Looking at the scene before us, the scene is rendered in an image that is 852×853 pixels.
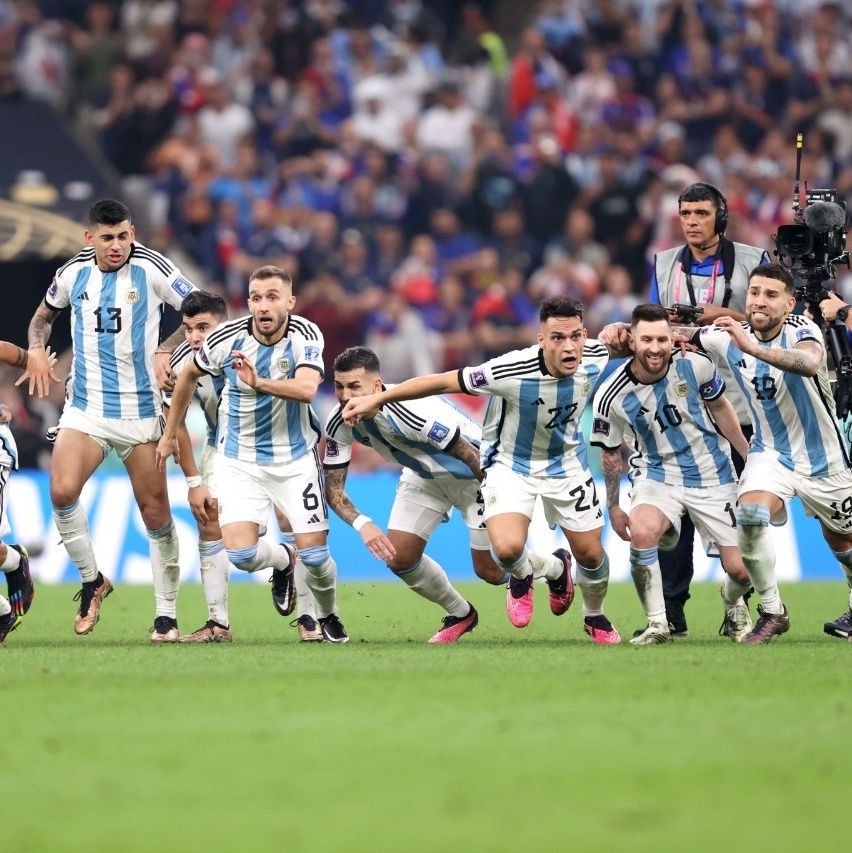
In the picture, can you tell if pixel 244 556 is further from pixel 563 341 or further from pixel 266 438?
pixel 563 341

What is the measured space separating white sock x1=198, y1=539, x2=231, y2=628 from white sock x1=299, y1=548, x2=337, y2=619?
0.61 meters

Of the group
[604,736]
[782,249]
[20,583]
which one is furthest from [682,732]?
[20,583]

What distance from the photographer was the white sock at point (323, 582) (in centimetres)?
944

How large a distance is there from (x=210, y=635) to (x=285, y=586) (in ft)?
2.03

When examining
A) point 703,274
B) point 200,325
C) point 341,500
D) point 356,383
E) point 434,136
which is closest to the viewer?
point 356,383

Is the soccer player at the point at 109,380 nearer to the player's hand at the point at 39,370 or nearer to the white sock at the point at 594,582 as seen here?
the player's hand at the point at 39,370

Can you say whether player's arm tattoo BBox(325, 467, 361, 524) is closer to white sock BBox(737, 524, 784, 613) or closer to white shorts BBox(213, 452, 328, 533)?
white shorts BBox(213, 452, 328, 533)

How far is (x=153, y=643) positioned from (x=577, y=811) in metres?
5.29

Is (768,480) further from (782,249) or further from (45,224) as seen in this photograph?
(45,224)

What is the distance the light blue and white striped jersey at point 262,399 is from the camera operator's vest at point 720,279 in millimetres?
2219

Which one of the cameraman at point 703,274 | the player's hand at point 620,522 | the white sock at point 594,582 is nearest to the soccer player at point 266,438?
the white sock at point 594,582

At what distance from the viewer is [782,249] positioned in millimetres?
9805

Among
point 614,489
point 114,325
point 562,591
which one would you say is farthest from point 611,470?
point 114,325

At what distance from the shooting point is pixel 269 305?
9.38 m
